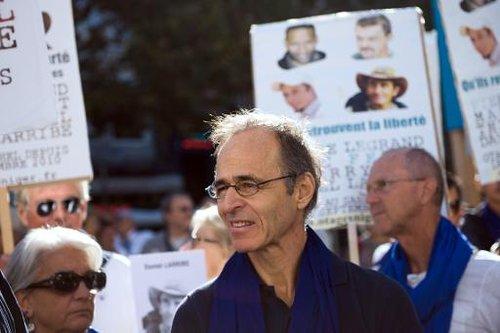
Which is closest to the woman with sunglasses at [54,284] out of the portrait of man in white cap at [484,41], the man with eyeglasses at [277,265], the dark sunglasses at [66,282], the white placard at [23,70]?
the dark sunglasses at [66,282]

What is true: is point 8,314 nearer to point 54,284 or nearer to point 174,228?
point 54,284

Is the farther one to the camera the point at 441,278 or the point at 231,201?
the point at 441,278

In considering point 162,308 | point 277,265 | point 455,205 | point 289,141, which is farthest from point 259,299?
point 455,205

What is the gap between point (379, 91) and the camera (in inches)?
252

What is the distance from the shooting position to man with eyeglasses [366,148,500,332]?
4.86 meters

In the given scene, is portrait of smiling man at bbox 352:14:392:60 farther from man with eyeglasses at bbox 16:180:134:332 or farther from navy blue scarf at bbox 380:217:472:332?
man with eyeglasses at bbox 16:180:134:332

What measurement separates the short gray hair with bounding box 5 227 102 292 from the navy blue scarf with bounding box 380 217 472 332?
4.65 ft

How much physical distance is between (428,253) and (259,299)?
2011mm

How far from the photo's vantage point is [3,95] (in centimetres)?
474

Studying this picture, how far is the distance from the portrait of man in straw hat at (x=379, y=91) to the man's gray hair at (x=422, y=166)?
23.5 inches

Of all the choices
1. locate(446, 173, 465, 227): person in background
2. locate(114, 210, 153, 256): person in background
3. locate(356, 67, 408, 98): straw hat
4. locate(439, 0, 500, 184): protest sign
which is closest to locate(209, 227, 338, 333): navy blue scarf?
locate(439, 0, 500, 184): protest sign

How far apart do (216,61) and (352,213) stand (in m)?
11.5

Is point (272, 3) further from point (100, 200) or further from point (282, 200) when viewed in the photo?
point (282, 200)

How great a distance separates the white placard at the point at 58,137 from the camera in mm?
5789
